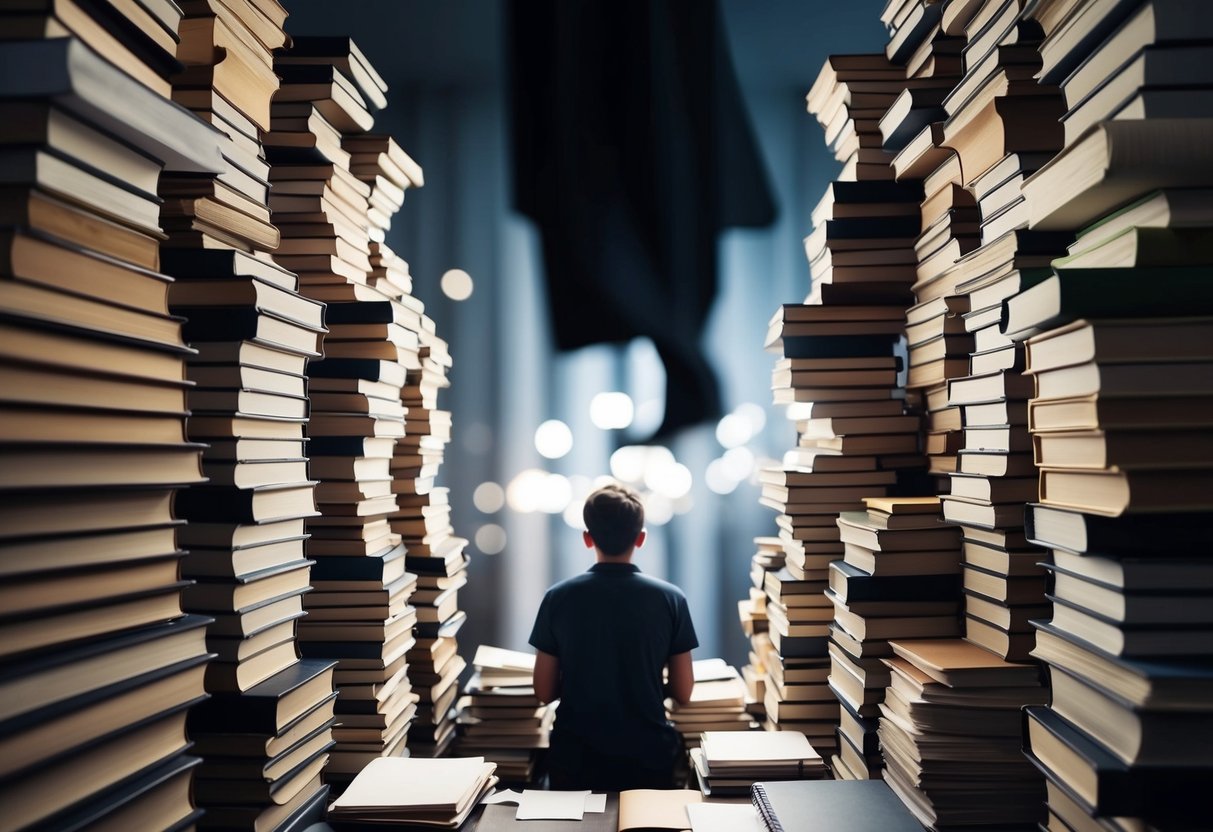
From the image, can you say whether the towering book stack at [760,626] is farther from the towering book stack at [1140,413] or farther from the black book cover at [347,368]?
the towering book stack at [1140,413]

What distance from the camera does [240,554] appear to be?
5.39 feet

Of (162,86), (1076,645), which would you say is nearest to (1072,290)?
(1076,645)

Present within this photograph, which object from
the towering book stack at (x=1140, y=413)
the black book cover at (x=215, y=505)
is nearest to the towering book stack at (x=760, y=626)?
the towering book stack at (x=1140, y=413)

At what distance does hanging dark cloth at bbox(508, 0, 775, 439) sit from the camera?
3.49m

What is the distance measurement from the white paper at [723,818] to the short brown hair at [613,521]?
940mm

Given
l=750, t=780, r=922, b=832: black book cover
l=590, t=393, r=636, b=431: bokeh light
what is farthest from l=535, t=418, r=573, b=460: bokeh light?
l=750, t=780, r=922, b=832: black book cover

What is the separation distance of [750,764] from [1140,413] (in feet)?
4.61

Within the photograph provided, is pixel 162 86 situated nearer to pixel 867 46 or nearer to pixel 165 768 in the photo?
pixel 165 768

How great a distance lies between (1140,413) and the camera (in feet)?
3.69

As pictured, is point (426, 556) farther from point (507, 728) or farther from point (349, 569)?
point (507, 728)

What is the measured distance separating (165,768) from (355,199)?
1.79m

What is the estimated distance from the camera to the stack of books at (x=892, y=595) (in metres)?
2.10

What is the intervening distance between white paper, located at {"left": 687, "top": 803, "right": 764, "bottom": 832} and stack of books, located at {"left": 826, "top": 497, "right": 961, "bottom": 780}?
0.41 metres

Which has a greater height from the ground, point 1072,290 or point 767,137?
point 767,137
